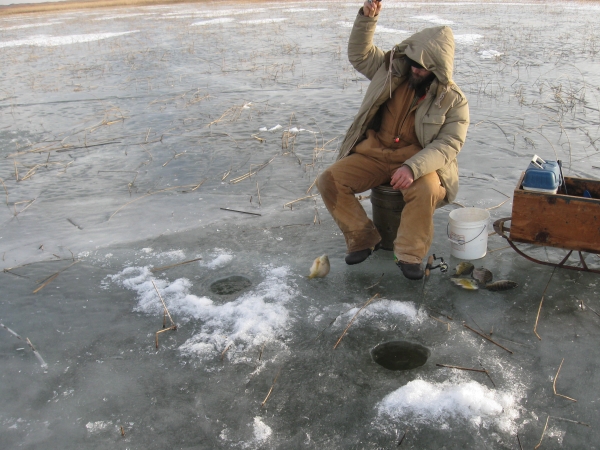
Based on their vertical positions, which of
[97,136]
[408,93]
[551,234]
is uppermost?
[408,93]

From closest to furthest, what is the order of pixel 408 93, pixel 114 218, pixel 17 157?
pixel 408 93
pixel 114 218
pixel 17 157

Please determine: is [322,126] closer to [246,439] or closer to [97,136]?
[97,136]

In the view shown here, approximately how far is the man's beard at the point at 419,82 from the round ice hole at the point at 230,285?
203cm

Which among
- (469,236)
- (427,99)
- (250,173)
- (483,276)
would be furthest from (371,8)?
(250,173)

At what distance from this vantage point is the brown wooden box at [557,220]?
3.63 m

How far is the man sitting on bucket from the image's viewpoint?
3.89m

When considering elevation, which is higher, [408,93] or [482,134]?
[408,93]

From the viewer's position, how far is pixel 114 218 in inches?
219

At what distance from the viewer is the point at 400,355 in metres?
3.31

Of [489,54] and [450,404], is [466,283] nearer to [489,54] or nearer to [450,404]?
[450,404]

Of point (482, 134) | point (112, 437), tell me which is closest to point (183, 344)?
point (112, 437)

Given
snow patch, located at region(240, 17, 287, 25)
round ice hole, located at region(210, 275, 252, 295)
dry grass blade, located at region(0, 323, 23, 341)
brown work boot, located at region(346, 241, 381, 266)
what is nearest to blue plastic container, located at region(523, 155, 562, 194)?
brown work boot, located at region(346, 241, 381, 266)

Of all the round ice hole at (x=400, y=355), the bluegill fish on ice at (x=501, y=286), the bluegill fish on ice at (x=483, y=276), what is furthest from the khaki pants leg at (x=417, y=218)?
the round ice hole at (x=400, y=355)

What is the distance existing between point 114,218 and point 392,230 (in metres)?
2.99
